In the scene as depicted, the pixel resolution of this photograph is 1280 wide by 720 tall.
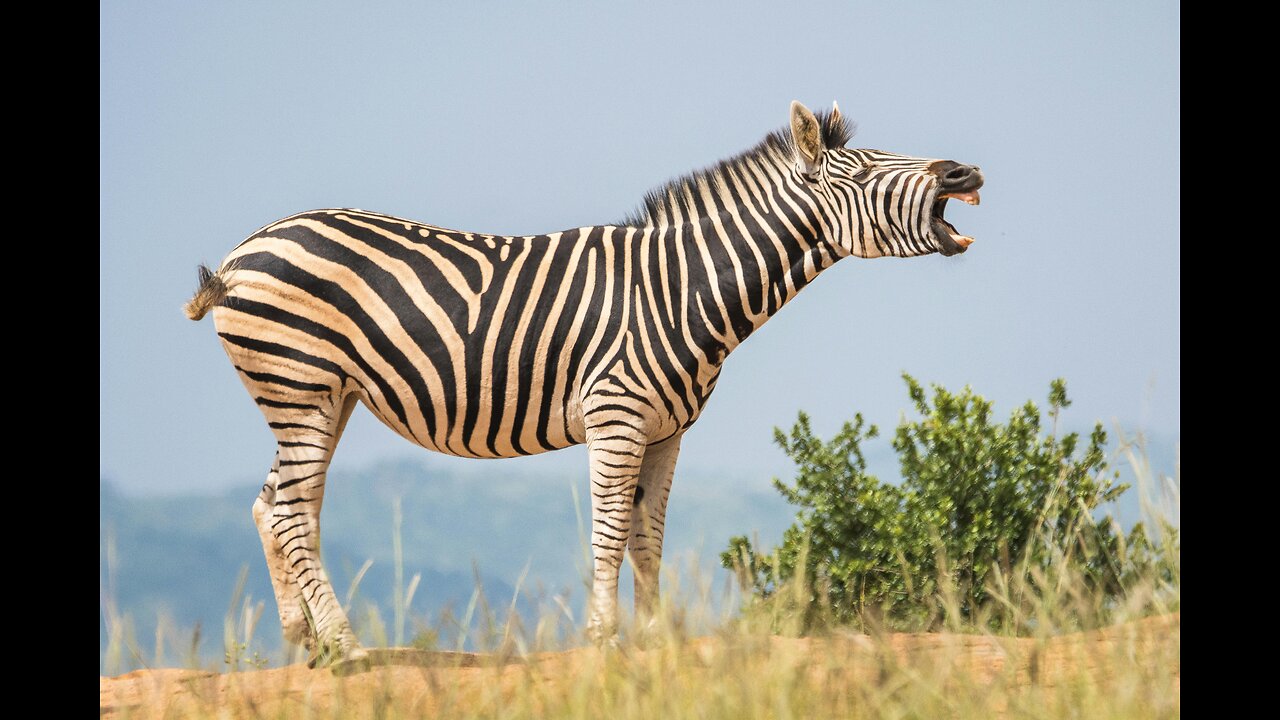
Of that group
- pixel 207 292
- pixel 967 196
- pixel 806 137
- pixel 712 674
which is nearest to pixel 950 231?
pixel 967 196

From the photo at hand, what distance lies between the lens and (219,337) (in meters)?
6.98

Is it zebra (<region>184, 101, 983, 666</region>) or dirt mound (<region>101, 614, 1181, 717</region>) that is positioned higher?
zebra (<region>184, 101, 983, 666</region>)

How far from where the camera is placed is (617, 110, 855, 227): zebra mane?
23.1 feet

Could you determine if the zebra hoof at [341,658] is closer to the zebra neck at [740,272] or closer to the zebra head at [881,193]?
the zebra neck at [740,272]

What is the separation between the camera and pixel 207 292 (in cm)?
686

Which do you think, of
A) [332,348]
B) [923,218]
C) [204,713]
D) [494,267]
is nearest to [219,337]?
[332,348]

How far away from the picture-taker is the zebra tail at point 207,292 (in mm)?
6863

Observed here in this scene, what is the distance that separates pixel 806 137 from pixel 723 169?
58 cm

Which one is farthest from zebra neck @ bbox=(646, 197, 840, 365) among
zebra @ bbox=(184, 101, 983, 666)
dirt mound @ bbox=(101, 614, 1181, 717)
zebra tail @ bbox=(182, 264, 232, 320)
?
zebra tail @ bbox=(182, 264, 232, 320)

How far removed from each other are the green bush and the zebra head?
2318 mm

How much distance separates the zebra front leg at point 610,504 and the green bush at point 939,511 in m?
1.94

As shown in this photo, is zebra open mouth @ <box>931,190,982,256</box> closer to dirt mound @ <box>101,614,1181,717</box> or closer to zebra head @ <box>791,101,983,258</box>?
zebra head @ <box>791,101,983,258</box>

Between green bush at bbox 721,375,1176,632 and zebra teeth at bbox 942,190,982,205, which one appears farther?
green bush at bbox 721,375,1176,632

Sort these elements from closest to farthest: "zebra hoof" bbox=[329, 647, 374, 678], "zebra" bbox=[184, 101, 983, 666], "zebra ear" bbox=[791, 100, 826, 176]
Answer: "zebra hoof" bbox=[329, 647, 374, 678]
"zebra" bbox=[184, 101, 983, 666]
"zebra ear" bbox=[791, 100, 826, 176]
